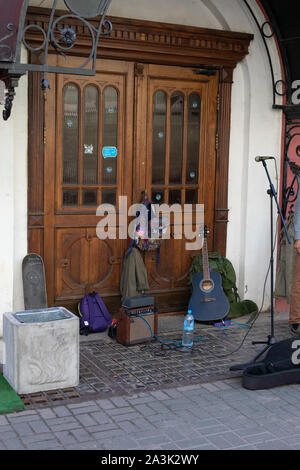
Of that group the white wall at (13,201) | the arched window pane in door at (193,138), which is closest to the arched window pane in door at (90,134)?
the white wall at (13,201)

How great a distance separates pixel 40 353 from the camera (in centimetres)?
533

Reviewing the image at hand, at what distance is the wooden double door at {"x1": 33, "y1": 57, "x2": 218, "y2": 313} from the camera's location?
699cm

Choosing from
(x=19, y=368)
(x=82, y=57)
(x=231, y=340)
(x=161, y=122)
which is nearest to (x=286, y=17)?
(x=161, y=122)

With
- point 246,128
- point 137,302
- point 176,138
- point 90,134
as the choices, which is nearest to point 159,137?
point 176,138

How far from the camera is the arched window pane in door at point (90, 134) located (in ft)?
23.2

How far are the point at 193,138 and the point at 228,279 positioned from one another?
176cm

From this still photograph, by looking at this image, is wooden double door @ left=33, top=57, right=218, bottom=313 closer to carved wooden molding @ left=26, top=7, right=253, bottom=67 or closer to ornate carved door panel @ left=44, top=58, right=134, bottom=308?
ornate carved door panel @ left=44, top=58, right=134, bottom=308

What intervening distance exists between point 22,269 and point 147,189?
1.77 m

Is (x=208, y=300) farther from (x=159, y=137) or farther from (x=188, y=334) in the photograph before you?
(x=159, y=137)

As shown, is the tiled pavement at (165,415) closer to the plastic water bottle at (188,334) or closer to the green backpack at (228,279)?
the plastic water bottle at (188,334)

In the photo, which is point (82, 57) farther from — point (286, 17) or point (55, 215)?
point (286, 17)

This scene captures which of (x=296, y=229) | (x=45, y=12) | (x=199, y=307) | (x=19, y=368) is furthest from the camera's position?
(x=199, y=307)

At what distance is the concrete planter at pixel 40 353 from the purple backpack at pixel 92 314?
150 centimetres

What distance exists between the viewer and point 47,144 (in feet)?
22.5
